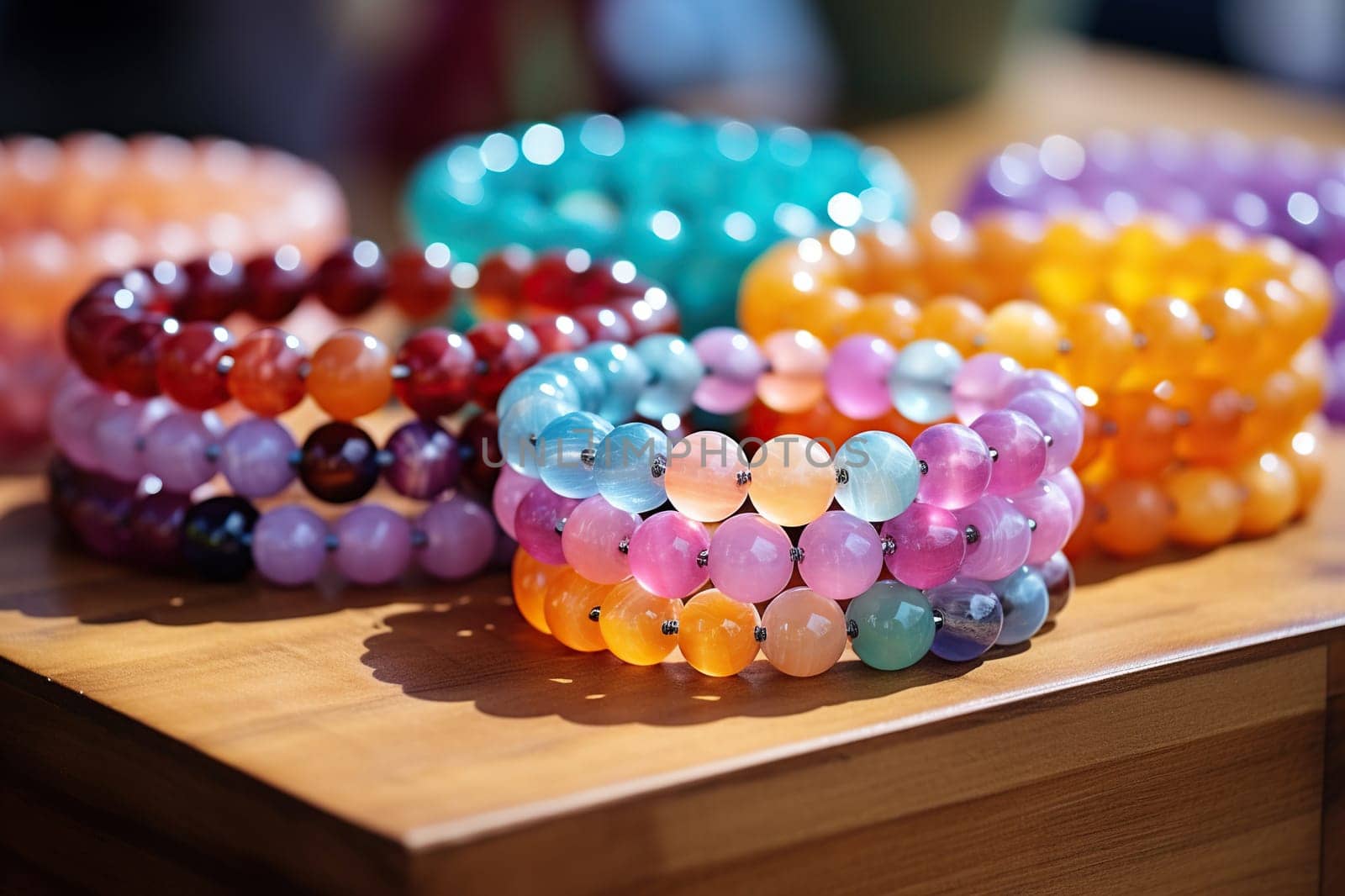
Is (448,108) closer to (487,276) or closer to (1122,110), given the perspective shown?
(1122,110)

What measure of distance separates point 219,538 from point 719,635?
1.05ft

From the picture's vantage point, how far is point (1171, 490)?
3.07ft

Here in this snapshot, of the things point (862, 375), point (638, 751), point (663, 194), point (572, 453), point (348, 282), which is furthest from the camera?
point (663, 194)

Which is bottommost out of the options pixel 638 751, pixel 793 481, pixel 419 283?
pixel 638 751

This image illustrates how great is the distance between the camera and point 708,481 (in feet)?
2.40

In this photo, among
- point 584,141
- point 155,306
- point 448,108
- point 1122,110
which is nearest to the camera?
point 155,306

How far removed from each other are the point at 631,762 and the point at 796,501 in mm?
162

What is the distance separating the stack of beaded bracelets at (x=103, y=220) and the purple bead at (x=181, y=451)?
0.34 m

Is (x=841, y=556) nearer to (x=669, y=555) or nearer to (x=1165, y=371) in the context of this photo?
(x=669, y=555)

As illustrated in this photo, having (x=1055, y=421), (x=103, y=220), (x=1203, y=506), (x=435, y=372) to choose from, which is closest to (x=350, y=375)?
(x=435, y=372)

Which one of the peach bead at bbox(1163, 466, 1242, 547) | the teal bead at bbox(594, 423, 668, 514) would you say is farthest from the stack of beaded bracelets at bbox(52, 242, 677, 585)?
the peach bead at bbox(1163, 466, 1242, 547)

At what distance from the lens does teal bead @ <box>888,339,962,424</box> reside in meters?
0.84

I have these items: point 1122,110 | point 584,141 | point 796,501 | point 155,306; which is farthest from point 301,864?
point 1122,110

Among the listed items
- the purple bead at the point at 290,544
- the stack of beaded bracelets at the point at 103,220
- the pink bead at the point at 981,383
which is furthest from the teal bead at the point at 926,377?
the stack of beaded bracelets at the point at 103,220
